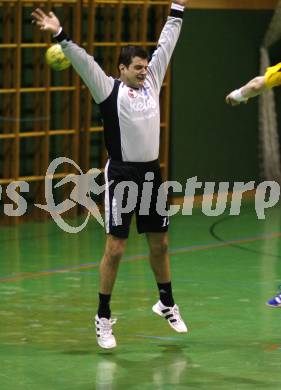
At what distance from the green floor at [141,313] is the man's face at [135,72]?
1.83 meters

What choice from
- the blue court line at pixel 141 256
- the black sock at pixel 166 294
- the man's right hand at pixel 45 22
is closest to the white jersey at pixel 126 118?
the man's right hand at pixel 45 22

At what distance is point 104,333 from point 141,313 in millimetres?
1131

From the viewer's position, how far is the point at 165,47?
8.41m

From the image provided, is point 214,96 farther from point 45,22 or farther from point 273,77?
point 45,22

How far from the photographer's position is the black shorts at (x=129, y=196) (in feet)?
26.2

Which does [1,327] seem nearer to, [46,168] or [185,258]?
[185,258]

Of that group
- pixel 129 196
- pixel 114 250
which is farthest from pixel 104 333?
pixel 129 196

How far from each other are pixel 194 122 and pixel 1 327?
7353 mm

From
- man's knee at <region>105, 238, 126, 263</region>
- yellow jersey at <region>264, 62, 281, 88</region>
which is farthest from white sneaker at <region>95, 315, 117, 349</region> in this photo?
yellow jersey at <region>264, 62, 281, 88</region>

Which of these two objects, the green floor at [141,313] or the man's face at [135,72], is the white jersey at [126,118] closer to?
the man's face at [135,72]

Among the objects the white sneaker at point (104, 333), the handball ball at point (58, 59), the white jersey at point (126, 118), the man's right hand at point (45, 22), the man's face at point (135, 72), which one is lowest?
the white sneaker at point (104, 333)

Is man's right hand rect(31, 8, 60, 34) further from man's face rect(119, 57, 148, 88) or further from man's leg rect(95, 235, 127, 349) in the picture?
man's leg rect(95, 235, 127, 349)

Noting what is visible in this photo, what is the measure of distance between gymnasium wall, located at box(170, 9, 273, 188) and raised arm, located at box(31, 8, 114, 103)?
7299mm

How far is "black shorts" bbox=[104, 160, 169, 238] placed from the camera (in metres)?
8.00
